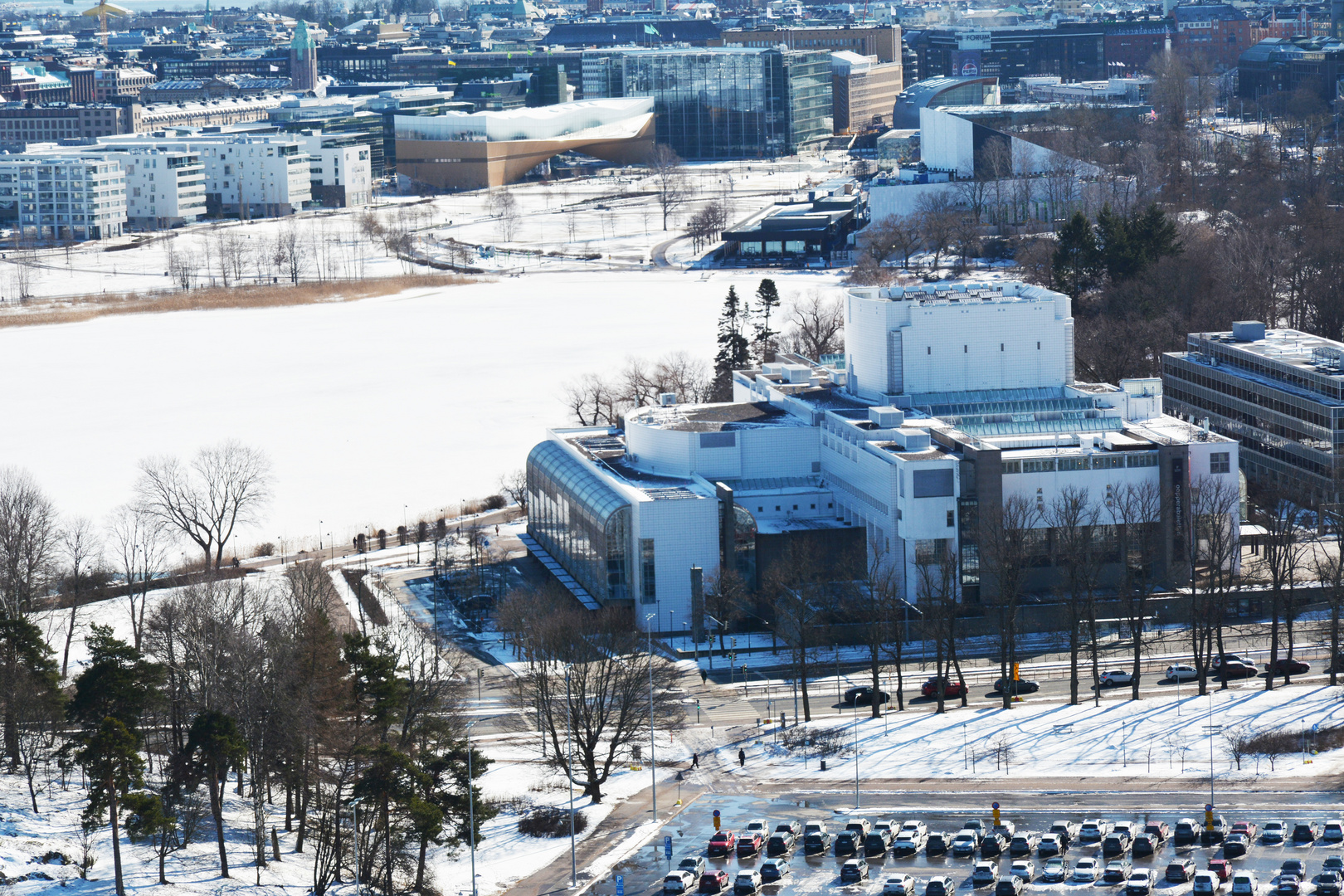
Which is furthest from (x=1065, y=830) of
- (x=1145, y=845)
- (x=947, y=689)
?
(x=947, y=689)

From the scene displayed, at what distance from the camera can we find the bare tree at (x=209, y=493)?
60031 millimetres

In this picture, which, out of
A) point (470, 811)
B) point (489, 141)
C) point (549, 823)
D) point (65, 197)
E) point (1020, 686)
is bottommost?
point (1020, 686)

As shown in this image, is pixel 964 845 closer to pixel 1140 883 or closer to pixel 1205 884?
pixel 1140 883

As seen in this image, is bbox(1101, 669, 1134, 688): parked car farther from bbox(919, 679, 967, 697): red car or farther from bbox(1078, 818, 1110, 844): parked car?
bbox(1078, 818, 1110, 844): parked car

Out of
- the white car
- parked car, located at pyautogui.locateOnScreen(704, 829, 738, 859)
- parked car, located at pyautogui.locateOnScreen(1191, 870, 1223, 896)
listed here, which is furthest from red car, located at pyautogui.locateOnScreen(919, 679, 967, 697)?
parked car, located at pyautogui.locateOnScreen(1191, 870, 1223, 896)

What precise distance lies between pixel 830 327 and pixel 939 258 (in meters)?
34.9

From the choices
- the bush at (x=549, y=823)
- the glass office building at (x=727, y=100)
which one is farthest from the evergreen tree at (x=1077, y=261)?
the glass office building at (x=727, y=100)

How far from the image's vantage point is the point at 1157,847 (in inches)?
1412

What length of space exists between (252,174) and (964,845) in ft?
437

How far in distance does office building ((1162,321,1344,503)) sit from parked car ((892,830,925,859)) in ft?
84.3

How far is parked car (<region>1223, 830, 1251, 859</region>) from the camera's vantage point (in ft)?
116

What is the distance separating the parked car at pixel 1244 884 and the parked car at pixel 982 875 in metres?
3.71

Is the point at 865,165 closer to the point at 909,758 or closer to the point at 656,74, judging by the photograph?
the point at 656,74

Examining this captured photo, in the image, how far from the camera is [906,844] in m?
36.4
